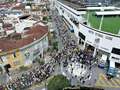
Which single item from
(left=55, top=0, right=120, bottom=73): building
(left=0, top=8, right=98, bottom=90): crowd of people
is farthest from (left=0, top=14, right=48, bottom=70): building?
(left=55, top=0, right=120, bottom=73): building

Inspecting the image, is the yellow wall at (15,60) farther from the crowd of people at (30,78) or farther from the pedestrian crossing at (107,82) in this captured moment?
the pedestrian crossing at (107,82)

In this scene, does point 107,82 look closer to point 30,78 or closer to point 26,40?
point 30,78

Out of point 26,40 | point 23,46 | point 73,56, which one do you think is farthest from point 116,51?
point 26,40

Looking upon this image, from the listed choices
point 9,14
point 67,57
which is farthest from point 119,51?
point 9,14

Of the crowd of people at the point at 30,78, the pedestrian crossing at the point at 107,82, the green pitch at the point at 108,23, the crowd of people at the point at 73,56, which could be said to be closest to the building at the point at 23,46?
the crowd of people at the point at 30,78

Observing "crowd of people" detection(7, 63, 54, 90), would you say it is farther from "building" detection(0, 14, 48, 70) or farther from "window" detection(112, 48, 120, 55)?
"window" detection(112, 48, 120, 55)

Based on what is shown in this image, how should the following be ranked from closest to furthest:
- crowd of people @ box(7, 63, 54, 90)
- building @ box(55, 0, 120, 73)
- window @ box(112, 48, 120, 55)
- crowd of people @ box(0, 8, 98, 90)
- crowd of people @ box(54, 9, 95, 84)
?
crowd of people @ box(7, 63, 54, 90) → crowd of people @ box(0, 8, 98, 90) → crowd of people @ box(54, 9, 95, 84) → window @ box(112, 48, 120, 55) → building @ box(55, 0, 120, 73)
